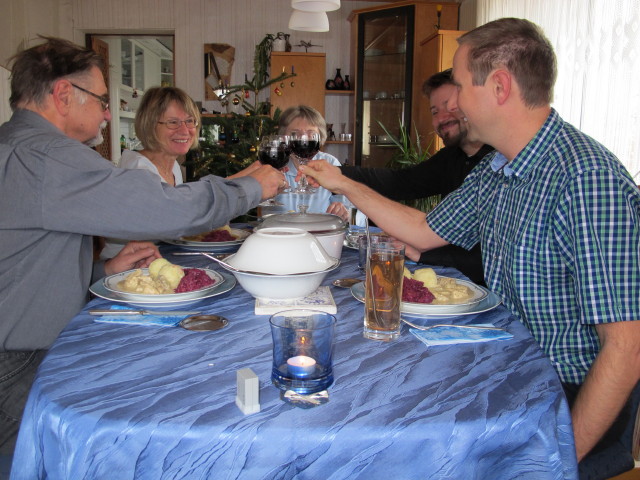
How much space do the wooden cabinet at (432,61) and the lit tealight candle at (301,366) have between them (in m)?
3.73

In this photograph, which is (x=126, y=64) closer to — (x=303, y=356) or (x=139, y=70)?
(x=139, y=70)

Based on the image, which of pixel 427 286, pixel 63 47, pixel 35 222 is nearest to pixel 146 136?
pixel 63 47

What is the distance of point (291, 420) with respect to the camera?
72 centimetres

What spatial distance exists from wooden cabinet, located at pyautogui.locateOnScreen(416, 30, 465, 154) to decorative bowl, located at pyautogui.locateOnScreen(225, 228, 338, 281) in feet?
10.9

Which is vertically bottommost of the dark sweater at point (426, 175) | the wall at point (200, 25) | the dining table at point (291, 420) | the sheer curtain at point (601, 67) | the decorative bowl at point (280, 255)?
the dining table at point (291, 420)

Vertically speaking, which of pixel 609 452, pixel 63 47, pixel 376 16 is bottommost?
pixel 609 452

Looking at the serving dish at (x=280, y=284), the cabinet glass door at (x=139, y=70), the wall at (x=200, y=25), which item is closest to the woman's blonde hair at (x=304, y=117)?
the serving dish at (x=280, y=284)

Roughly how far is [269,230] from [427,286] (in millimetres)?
393

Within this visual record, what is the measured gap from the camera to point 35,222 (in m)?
1.28

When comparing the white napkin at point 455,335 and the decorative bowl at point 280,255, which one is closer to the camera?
the white napkin at point 455,335

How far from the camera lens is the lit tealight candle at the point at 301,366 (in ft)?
2.60

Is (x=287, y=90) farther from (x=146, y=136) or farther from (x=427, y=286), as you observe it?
(x=427, y=286)

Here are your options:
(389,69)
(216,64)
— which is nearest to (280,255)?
(389,69)

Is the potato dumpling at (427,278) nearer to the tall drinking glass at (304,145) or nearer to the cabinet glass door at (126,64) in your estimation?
the tall drinking glass at (304,145)
